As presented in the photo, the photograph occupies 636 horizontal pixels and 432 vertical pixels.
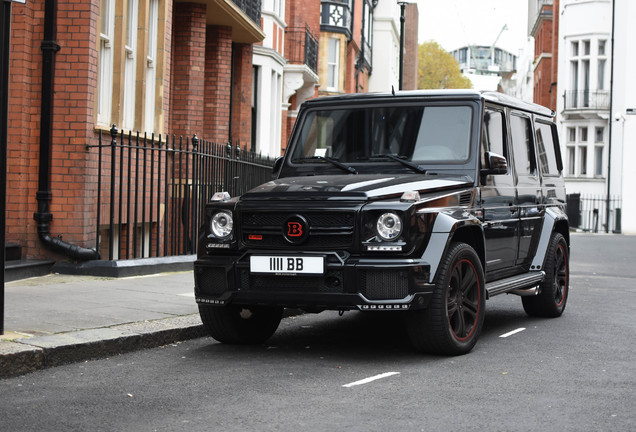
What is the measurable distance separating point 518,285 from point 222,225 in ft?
9.51

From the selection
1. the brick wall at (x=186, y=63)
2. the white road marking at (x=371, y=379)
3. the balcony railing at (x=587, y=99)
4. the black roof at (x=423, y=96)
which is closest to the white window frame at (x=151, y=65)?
the brick wall at (x=186, y=63)

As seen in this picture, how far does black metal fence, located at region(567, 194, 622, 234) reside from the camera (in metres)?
37.1

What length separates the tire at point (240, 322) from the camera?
7.62 m

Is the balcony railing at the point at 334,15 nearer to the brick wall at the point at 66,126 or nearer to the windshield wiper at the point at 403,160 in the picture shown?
the brick wall at the point at 66,126

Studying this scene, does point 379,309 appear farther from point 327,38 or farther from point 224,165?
point 327,38

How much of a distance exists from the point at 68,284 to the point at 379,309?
497cm

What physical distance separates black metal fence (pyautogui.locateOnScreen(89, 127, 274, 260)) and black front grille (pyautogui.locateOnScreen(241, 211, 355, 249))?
15.5ft

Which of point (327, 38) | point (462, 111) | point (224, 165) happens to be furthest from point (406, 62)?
point (462, 111)

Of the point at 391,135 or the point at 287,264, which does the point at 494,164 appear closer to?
the point at 391,135

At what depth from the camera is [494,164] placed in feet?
26.4

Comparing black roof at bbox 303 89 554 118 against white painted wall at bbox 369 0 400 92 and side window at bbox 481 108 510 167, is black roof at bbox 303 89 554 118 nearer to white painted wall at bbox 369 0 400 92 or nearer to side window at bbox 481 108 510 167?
side window at bbox 481 108 510 167

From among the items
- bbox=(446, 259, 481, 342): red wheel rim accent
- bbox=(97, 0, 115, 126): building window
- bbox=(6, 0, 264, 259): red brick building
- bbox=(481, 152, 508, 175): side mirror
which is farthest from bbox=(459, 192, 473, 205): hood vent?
bbox=(97, 0, 115, 126): building window

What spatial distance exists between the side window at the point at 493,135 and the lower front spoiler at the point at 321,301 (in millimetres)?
1907

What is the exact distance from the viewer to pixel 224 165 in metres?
14.9
